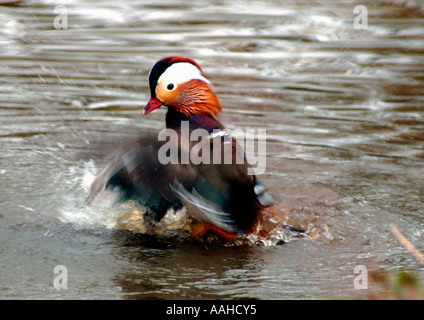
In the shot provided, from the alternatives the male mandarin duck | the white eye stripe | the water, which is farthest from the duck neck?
the water

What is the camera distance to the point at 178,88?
3.85 metres

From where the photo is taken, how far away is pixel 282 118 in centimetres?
568

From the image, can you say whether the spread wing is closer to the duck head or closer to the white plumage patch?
the white plumage patch

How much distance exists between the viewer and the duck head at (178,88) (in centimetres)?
380

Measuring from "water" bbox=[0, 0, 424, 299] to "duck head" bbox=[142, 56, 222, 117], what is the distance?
0.52 metres

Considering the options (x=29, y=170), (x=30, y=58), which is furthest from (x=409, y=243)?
(x=30, y=58)

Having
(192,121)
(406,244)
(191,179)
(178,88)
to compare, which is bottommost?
(406,244)

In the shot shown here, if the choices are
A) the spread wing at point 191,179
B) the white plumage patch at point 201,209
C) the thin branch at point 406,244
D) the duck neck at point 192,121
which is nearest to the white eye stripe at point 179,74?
the duck neck at point 192,121

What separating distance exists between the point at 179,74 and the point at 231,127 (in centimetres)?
169

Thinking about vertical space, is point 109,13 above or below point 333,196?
above

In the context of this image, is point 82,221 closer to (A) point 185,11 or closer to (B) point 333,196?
(B) point 333,196

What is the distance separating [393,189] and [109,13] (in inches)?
201

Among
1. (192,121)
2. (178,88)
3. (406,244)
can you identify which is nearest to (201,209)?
(192,121)

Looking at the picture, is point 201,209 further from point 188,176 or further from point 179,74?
point 179,74
